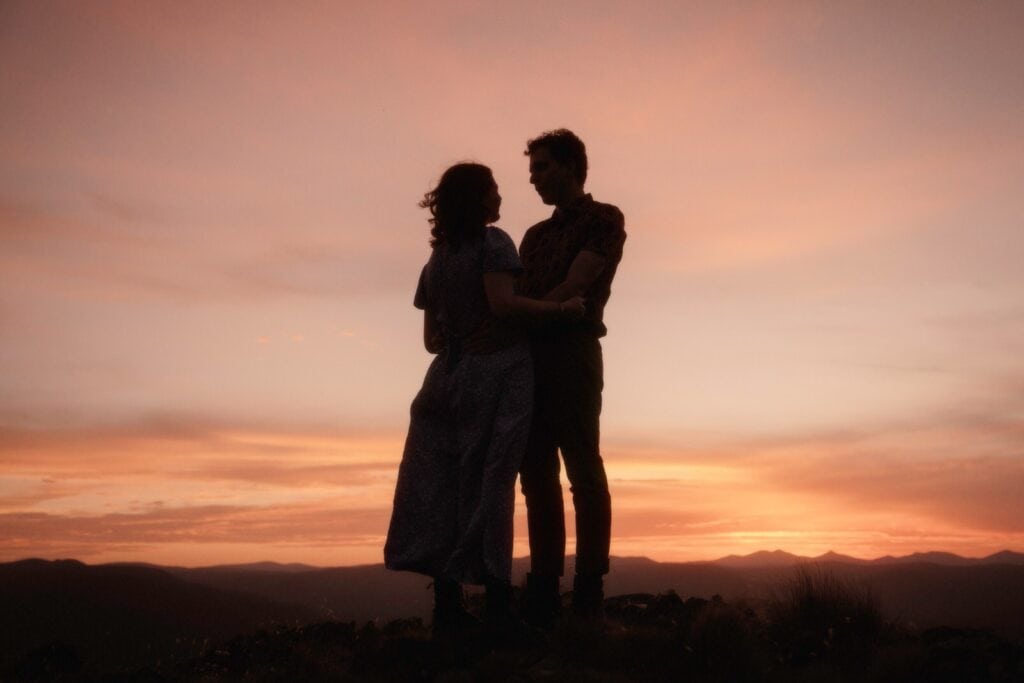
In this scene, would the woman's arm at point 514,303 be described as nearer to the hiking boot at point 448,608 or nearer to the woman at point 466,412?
the woman at point 466,412

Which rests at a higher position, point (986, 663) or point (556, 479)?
point (556, 479)

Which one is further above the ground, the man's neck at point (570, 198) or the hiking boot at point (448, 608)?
the man's neck at point (570, 198)

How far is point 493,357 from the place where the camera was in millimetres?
5055

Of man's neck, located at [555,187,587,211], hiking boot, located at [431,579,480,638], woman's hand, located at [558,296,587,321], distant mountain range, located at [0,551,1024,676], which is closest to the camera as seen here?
woman's hand, located at [558,296,587,321]

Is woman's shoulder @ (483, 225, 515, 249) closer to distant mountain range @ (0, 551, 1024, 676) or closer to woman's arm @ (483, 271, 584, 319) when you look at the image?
woman's arm @ (483, 271, 584, 319)

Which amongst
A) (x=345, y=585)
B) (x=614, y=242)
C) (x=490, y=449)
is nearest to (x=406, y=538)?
(x=490, y=449)

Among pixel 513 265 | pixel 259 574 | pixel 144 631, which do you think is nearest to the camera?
pixel 513 265

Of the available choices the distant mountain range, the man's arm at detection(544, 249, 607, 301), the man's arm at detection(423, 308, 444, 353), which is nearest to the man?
the man's arm at detection(544, 249, 607, 301)

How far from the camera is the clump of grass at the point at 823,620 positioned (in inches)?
173

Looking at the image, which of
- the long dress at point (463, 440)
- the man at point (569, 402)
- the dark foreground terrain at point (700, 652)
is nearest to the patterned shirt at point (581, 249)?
the man at point (569, 402)

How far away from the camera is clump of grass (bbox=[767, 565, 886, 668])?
4.41m

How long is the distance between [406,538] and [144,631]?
114 metres

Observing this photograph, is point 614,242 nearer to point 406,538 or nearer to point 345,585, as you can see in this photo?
point 406,538

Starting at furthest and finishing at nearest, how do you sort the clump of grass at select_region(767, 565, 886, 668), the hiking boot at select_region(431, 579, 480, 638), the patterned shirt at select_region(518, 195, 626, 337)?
the hiking boot at select_region(431, 579, 480, 638) → the patterned shirt at select_region(518, 195, 626, 337) → the clump of grass at select_region(767, 565, 886, 668)
